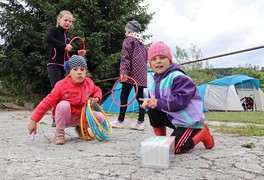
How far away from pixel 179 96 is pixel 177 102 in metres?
0.05

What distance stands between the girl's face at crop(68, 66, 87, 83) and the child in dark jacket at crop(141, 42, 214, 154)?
76cm

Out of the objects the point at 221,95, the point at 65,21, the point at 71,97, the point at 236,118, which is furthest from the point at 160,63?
the point at 221,95

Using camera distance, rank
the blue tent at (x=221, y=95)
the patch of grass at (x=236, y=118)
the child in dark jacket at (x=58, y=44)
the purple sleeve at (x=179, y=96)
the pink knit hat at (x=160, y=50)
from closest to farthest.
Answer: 1. the purple sleeve at (x=179, y=96)
2. the pink knit hat at (x=160, y=50)
3. the child in dark jacket at (x=58, y=44)
4. the patch of grass at (x=236, y=118)
5. the blue tent at (x=221, y=95)

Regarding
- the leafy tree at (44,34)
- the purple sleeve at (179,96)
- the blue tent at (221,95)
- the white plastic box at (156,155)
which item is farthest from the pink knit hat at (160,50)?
the blue tent at (221,95)

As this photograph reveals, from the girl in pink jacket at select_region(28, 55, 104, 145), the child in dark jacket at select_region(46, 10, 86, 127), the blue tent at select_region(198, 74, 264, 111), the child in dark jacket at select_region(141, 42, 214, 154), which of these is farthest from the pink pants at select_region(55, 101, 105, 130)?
the blue tent at select_region(198, 74, 264, 111)

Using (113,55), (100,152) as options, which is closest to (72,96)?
(100,152)

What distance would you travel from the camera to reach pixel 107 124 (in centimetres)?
284

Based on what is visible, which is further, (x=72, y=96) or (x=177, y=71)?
(x=72, y=96)

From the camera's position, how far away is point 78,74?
273cm

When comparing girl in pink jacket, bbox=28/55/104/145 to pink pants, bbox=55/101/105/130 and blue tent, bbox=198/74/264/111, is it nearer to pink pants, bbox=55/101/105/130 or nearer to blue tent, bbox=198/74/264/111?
pink pants, bbox=55/101/105/130

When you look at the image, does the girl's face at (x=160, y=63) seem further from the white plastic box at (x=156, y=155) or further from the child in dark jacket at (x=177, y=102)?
the white plastic box at (x=156, y=155)

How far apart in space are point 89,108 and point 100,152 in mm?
548

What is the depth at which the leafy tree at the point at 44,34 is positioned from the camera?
7.89 meters

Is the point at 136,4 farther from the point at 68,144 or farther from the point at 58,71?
the point at 68,144
